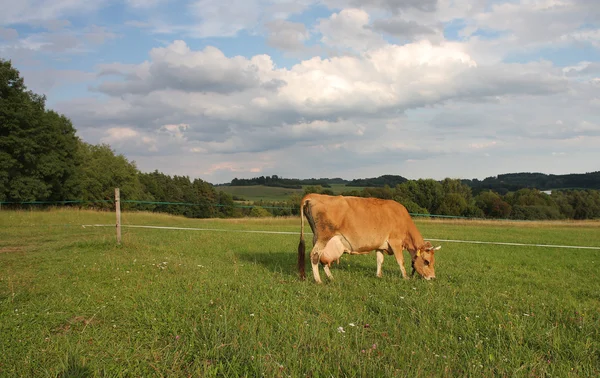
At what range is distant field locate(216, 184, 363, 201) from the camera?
10625cm

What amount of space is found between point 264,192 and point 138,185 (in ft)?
156

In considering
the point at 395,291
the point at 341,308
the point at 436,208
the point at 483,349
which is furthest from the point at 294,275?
the point at 436,208

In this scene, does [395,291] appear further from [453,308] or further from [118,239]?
[118,239]

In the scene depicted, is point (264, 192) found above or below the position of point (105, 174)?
below

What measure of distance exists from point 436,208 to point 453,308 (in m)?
86.3

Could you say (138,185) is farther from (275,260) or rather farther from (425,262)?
(425,262)

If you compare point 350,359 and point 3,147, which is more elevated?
point 3,147

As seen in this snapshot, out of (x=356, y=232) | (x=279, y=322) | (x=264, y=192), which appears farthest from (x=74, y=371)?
(x=264, y=192)

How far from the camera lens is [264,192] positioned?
117000 millimetres

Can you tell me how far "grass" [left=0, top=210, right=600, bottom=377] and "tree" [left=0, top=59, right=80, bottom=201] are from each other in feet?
108

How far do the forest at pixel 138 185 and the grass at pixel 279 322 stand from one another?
11105 mm

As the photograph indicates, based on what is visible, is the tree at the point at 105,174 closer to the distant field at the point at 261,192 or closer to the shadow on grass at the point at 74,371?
the distant field at the point at 261,192

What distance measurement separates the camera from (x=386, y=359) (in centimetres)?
444

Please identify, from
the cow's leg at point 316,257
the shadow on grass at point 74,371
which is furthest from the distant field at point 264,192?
the shadow on grass at point 74,371
